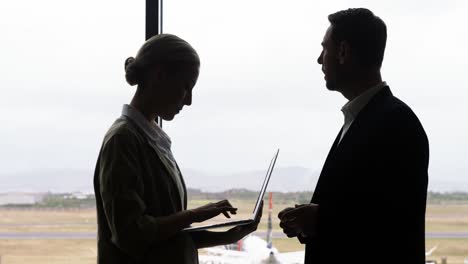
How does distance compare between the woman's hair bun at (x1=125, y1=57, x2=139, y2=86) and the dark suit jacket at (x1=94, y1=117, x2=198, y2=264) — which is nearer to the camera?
the dark suit jacket at (x1=94, y1=117, x2=198, y2=264)

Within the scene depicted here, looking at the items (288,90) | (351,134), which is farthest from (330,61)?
(288,90)

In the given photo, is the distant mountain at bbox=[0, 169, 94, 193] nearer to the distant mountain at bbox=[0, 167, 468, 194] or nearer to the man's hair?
the distant mountain at bbox=[0, 167, 468, 194]

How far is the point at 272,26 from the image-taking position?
87.4 inches

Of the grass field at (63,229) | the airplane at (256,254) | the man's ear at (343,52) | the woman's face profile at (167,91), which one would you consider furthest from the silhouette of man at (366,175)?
the grass field at (63,229)

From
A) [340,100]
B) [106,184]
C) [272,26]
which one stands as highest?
[272,26]

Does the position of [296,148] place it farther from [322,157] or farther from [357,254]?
[357,254]

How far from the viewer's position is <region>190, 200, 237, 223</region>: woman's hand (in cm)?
133

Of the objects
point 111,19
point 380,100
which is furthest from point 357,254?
point 111,19

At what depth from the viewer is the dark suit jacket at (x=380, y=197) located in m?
1.29

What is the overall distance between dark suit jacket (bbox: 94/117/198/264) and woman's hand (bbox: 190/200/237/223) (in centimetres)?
6

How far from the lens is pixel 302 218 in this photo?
1.37 metres

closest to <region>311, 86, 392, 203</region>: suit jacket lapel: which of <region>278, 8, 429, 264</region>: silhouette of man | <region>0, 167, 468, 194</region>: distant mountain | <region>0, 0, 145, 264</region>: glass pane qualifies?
<region>278, 8, 429, 264</region>: silhouette of man

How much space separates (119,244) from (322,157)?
1.13 metres

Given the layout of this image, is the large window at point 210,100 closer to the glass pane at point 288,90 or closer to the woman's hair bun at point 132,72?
the glass pane at point 288,90
